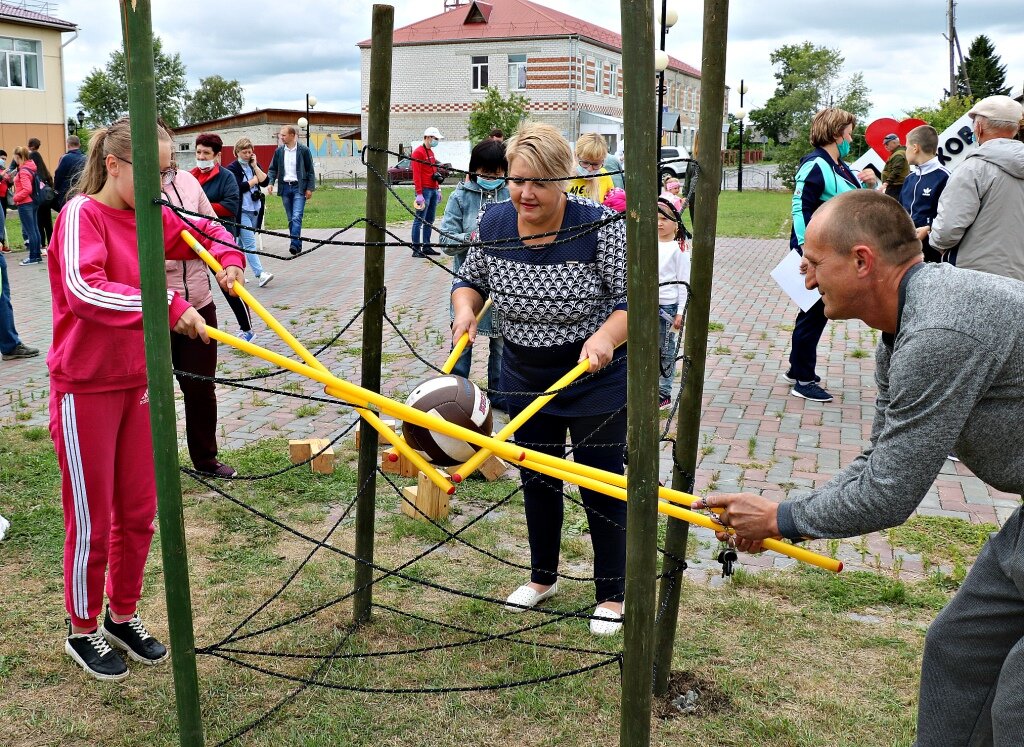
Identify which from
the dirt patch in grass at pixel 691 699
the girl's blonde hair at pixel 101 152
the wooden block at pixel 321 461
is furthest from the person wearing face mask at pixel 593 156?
the dirt patch in grass at pixel 691 699

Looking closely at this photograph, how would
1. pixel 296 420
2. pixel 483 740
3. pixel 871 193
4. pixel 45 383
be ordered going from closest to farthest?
pixel 871 193 → pixel 483 740 → pixel 296 420 → pixel 45 383

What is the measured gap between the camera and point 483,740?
3420mm

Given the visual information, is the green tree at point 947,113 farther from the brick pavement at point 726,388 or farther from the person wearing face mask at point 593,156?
the person wearing face mask at point 593,156

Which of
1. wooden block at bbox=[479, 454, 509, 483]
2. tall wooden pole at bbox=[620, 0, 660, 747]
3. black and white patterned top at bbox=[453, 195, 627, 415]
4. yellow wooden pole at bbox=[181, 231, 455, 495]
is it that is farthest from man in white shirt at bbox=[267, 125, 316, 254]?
tall wooden pole at bbox=[620, 0, 660, 747]

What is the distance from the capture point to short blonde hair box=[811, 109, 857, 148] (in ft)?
24.6

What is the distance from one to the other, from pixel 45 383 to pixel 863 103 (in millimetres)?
60928

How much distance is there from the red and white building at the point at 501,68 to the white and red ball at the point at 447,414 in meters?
53.5

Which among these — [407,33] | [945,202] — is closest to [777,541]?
[945,202]

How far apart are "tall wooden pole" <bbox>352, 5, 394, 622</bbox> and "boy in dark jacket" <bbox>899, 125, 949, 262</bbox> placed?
196 inches

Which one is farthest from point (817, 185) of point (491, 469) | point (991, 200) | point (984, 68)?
point (984, 68)

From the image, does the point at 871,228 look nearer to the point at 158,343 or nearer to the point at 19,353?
the point at 158,343

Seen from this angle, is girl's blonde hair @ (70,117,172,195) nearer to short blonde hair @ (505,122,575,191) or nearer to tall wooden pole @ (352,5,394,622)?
tall wooden pole @ (352,5,394,622)

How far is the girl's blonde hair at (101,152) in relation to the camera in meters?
3.51

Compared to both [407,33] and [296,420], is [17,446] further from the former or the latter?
[407,33]
